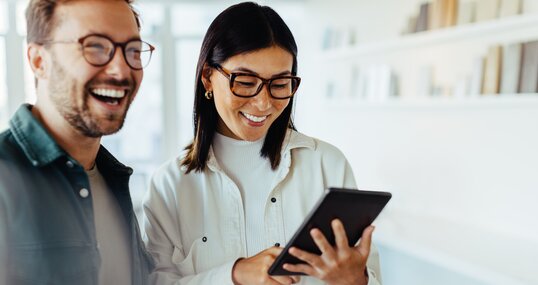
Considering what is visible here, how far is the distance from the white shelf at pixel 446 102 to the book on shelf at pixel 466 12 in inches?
18.4

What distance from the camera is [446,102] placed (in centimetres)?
317

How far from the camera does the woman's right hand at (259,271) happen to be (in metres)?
1.02

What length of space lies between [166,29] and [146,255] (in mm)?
3988

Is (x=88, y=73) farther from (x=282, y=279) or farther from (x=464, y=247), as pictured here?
(x=464, y=247)

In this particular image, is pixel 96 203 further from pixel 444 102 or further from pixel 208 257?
pixel 444 102

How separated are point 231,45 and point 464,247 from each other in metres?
2.06

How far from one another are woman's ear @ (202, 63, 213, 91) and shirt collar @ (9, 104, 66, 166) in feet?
1.36

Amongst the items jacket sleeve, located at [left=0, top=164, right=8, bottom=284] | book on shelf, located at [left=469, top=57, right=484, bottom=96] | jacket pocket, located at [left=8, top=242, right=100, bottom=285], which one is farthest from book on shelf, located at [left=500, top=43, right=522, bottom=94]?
jacket sleeve, located at [left=0, top=164, right=8, bottom=284]

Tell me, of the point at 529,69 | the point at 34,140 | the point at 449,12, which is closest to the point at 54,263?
the point at 34,140

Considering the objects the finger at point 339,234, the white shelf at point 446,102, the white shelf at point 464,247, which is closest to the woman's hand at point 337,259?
the finger at point 339,234

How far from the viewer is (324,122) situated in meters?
4.43

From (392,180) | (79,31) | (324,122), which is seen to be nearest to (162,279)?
(79,31)

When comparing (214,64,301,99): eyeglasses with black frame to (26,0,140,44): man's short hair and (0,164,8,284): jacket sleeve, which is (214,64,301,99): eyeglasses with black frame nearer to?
(26,0,140,44): man's short hair

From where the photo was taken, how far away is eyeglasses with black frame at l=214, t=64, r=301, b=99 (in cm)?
108
